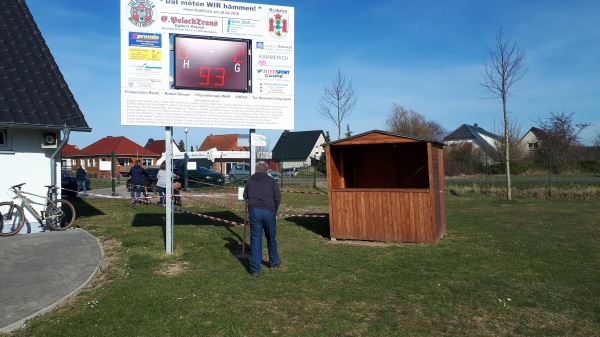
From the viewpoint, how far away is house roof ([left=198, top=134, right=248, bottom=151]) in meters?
66.8

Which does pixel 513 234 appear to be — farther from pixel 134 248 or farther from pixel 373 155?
pixel 134 248

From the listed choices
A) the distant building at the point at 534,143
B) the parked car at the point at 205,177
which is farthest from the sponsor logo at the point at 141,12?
the distant building at the point at 534,143

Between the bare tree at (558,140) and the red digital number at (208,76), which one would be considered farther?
the bare tree at (558,140)

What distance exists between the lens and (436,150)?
35.8 feet

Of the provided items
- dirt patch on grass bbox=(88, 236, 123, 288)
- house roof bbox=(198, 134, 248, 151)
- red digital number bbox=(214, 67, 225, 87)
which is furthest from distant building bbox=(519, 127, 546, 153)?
dirt patch on grass bbox=(88, 236, 123, 288)

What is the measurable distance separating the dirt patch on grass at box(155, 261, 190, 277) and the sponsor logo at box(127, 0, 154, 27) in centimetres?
431

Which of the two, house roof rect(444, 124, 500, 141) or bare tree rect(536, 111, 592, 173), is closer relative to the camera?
bare tree rect(536, 111, 592, 173)

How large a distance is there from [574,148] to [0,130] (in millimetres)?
38431

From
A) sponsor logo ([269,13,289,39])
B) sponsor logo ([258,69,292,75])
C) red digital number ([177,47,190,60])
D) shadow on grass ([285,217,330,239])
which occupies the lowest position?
shadow on grass ([285,217,330,239])

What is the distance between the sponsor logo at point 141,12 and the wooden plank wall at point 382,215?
16.5 feet

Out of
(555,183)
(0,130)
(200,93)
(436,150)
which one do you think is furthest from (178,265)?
(555,183)

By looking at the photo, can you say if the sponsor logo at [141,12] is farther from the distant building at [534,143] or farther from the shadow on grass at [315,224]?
the distant building at [534,143]

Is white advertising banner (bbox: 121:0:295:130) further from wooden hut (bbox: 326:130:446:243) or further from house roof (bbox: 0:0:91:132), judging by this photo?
house roof (bbox: 0:0:91:132)

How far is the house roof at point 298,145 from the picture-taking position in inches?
2584
